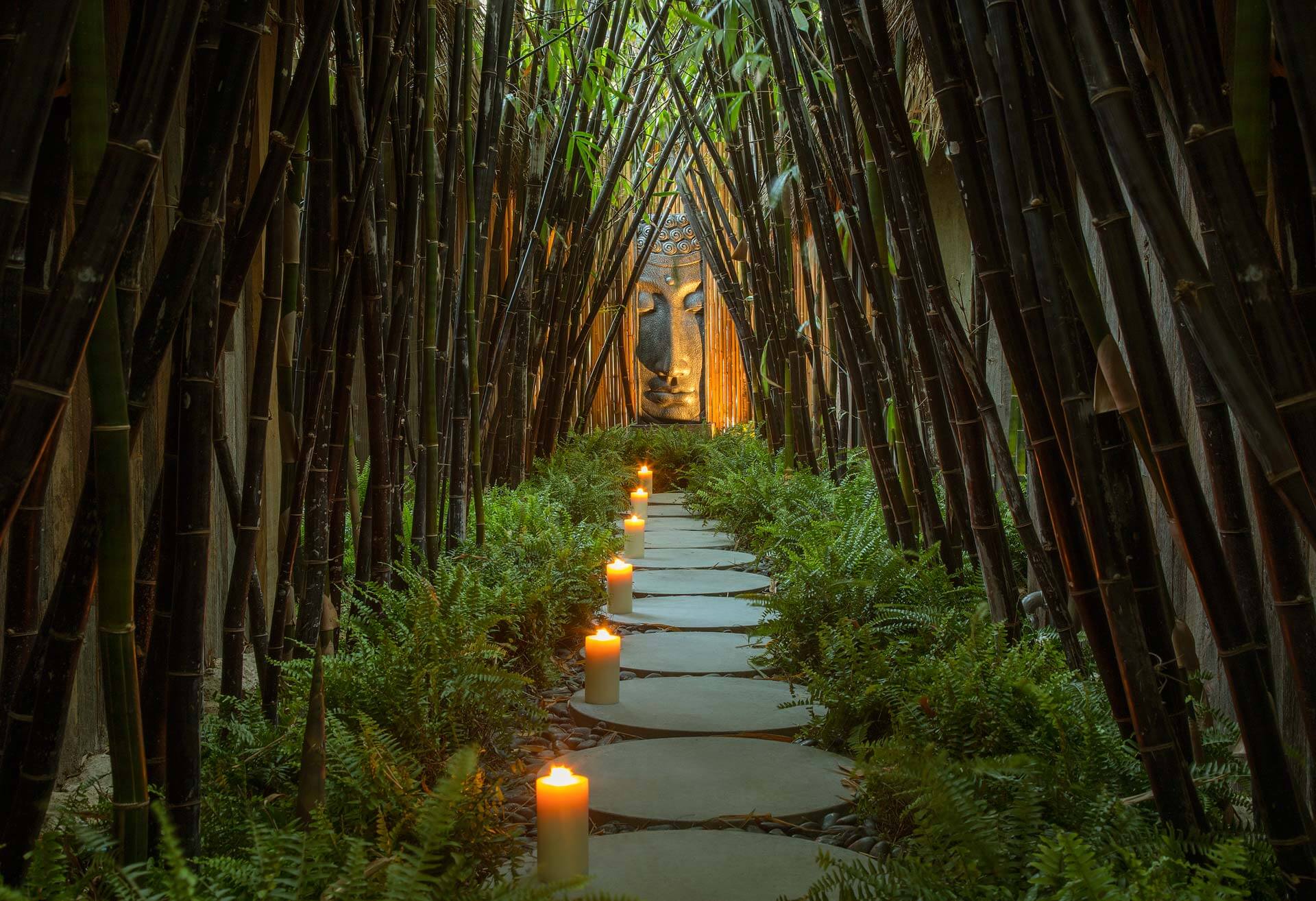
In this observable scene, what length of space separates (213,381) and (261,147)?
1.07m

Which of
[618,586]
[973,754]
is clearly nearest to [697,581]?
[618,586]

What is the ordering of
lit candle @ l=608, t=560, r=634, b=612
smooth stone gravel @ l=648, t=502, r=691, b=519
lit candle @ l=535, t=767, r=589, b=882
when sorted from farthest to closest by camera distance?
smooth stone gravel @ l=648, t=502, r=691, b=519, lit candle @ l=608, t=560, r=634, b=612, lit candle @ l=535, t=767, r=589, b=882

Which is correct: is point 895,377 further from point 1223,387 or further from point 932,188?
point 932,188

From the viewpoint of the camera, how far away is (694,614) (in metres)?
2.40

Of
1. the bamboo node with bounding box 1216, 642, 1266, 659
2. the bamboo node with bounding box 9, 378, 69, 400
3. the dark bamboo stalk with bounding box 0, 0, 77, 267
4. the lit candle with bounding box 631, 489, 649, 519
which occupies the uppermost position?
the dark bamboo stalk with bounding box 0, 0, 77, 267

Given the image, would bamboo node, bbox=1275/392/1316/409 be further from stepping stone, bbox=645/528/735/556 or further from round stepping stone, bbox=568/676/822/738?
stepping stone, bbox=645/528/735/556

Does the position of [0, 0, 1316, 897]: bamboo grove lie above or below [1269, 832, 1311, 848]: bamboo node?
above

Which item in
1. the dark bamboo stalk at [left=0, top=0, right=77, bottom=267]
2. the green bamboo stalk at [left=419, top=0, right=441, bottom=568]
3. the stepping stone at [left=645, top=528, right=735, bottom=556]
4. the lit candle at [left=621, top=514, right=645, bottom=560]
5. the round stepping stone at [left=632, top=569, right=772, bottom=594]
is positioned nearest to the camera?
the dark bamboo stalk at [left=0, top=0, right=77, bottom=267]

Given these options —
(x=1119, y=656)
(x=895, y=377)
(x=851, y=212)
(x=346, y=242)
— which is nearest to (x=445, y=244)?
(x=346, y=242)

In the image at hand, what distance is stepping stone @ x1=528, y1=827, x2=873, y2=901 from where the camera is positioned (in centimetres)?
99

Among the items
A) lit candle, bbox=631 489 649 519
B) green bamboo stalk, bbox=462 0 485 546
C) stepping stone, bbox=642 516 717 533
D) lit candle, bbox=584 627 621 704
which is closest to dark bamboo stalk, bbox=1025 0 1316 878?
lit candle, bbox=584 627 621 704

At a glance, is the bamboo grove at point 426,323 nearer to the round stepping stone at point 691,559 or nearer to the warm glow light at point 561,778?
the warm glow light at point 561,778

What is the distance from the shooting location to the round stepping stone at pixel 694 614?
2.28 meters

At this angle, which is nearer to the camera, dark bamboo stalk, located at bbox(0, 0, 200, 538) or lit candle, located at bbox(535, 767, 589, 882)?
dark bamboo stalk, located at bbox(0, 0, 200, 538)
